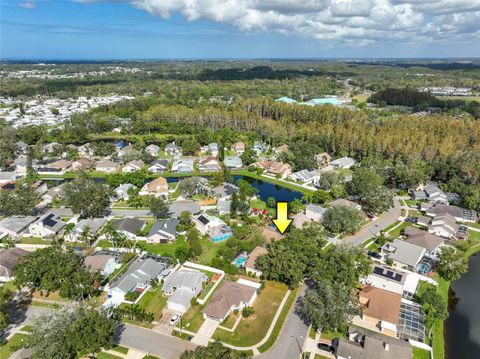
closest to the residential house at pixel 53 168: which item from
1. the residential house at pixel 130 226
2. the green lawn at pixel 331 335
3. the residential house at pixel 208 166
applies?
the residential house at pixel 208 166

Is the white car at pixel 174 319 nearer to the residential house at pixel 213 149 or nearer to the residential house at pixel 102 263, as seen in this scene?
the residential house at pixel 102 263

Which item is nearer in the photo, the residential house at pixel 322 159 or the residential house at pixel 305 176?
the residential house at pixel 305 176

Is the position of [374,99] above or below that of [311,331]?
above

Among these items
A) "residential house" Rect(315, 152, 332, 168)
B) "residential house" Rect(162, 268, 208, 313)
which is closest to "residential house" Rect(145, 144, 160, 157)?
"residential house" Rect(315, 152, 332, 168)

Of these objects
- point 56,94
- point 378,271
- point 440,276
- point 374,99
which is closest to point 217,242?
point 378,271

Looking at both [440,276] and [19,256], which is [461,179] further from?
[19,256]

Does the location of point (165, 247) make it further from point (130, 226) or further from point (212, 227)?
point (212, 227)
